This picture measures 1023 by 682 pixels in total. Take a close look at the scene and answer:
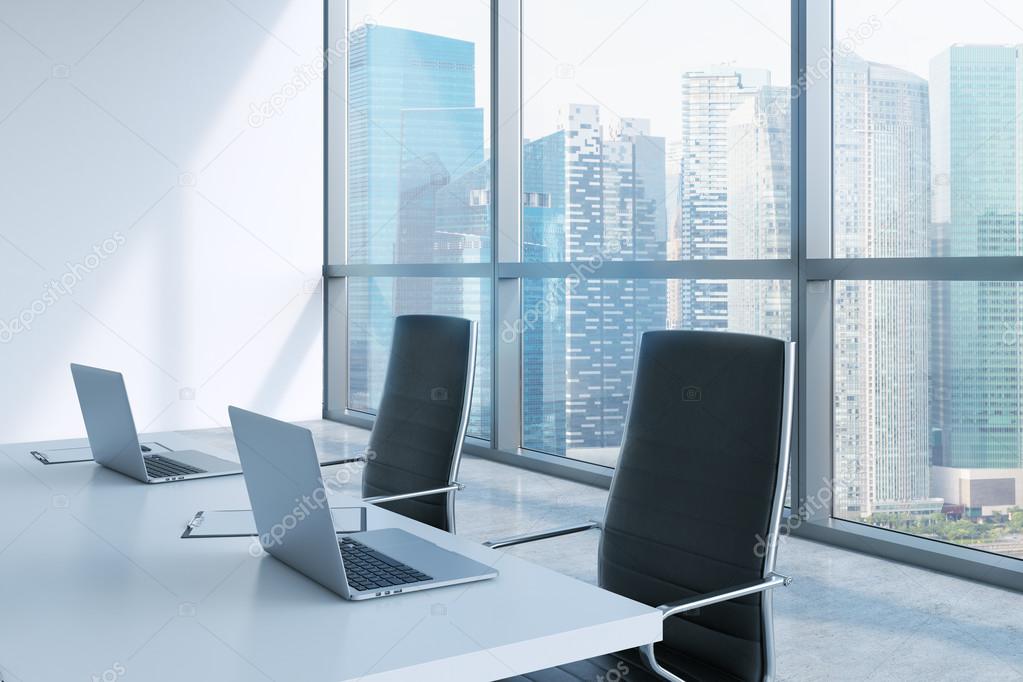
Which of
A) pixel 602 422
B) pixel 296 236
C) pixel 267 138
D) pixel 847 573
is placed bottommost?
pixel 847 573

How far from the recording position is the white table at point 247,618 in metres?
1.14

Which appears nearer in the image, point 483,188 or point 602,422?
point 602,422

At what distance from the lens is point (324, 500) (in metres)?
1.33

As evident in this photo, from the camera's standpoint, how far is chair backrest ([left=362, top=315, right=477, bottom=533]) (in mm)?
2459

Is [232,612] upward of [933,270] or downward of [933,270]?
downward

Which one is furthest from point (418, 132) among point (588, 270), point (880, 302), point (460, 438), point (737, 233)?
point (460, 438)

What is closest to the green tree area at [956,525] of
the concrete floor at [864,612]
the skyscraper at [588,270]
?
the concrete floor at [864,612]

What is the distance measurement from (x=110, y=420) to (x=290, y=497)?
946mm

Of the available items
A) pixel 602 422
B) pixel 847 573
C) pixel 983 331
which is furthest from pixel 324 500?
pixel 602 422

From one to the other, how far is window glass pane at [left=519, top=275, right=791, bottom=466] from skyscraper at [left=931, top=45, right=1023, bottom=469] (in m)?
0.88

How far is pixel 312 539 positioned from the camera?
1388 millimetres

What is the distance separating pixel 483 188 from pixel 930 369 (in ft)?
9.57

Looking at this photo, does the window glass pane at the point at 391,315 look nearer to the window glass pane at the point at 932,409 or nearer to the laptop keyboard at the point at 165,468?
the window glass pane at the point at 932,409

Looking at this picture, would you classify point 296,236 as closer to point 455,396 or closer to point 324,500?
point 455,396
